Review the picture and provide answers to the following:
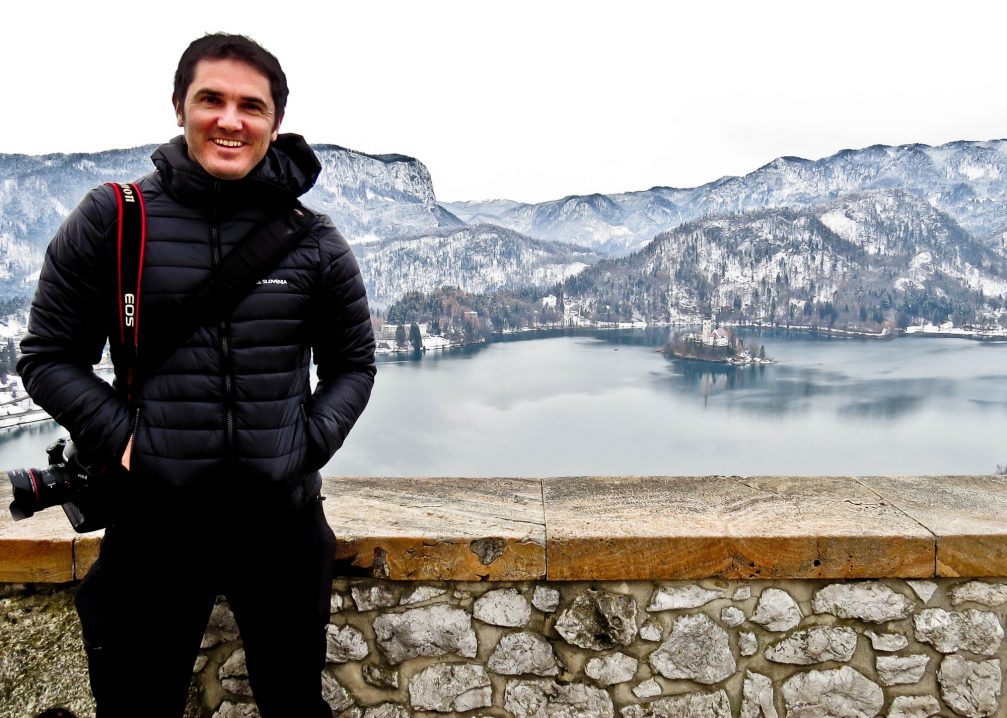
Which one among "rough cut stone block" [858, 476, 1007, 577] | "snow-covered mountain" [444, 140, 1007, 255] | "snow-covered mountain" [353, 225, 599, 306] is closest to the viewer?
"rough cut stone block" [858, 476, 1007, 577]

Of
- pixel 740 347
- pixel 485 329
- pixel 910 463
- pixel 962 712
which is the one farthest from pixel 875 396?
pixel 962 712

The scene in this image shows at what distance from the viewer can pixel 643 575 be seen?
1.42m

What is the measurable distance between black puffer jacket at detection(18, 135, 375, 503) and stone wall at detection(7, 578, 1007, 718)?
57 cm

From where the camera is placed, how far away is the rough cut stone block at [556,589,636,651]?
144 centimetres

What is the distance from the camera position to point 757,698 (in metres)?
1.46

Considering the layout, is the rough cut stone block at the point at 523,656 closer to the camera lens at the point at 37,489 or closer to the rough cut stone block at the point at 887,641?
the rough cut stone block at the point at 887,641

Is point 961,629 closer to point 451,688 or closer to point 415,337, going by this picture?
point 451,688

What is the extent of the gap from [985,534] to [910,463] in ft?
110

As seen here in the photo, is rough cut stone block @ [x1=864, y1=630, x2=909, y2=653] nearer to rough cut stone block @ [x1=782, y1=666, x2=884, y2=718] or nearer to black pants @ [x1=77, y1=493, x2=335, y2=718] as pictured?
rough cut stone block @ [x1=782, y1=666, x2=884, y2=718]

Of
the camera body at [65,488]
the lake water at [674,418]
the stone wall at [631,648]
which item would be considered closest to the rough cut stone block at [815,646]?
the stone wall at [631,648]

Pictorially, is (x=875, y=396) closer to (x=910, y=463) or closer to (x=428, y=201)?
(x=910, y=463)

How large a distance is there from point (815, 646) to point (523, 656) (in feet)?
2.04

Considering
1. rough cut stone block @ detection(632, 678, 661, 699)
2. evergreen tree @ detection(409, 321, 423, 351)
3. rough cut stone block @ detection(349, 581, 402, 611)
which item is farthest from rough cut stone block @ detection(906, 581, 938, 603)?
evergreen tree @ detection(409, 321, 423, 351)

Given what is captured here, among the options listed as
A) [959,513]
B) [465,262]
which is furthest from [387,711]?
[465,262]
